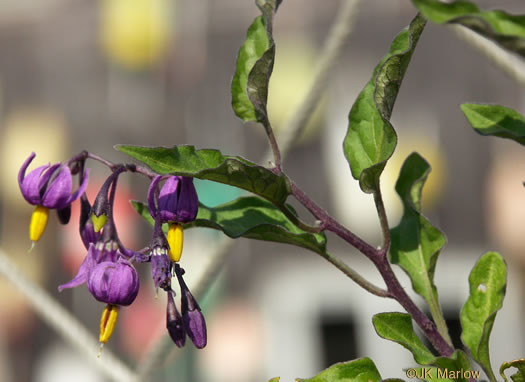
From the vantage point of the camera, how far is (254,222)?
1.61 feet

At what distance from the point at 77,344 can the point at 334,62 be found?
0.45 m

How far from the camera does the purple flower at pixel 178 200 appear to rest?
0.42 metres

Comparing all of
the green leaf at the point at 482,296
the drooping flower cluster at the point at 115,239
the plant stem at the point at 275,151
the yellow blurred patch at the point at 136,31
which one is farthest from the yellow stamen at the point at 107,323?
the yellow blurred patch at the point at 136,31

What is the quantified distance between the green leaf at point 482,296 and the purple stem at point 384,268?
4cm

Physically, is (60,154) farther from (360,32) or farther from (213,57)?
(360,32)

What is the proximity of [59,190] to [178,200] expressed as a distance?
0.08 metres

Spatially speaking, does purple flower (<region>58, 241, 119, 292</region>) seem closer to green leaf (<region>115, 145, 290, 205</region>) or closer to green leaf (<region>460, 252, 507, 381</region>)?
green leaf (<region>115, 145, 290, 205</region>)

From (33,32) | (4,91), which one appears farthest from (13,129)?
(33,32)

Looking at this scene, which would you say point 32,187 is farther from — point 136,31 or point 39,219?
point 136,31

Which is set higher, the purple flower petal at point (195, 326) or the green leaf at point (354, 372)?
the purple flower petal at point (195, 326)

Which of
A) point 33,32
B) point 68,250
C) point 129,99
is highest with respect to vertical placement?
point 33,32

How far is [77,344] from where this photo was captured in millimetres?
996

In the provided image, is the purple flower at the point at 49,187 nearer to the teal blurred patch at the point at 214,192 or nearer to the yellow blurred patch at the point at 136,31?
the teal blurred patch at the point at 214,192

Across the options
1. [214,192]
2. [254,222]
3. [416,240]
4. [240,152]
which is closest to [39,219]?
[254,222]
